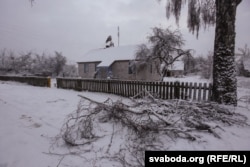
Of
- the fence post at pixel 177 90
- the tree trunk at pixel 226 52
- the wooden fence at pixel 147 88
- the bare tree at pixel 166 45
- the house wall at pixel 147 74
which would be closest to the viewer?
the tree trunk at pixel 226 52

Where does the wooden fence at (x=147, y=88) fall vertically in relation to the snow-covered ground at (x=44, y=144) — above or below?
above

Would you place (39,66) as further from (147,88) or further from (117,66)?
(147,88)

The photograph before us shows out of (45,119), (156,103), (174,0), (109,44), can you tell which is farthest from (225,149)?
(109,44)

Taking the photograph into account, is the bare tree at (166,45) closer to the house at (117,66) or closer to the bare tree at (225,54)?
the house at (117,66)

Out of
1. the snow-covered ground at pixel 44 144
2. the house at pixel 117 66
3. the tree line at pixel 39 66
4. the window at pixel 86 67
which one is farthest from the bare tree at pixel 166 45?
the tree line at pixel 39 66

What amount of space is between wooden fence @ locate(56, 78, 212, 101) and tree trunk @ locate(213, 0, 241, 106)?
831mm

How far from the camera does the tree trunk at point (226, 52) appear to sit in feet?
17.6

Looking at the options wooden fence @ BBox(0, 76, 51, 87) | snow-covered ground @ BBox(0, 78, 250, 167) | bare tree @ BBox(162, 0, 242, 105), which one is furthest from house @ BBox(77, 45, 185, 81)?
snow-covered ground @ BBox(0, 78, 250, 167)

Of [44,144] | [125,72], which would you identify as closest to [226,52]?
[44,144]

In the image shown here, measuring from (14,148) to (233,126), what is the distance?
4.90 metres

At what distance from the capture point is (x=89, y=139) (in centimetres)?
339

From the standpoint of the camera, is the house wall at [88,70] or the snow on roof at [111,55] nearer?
the snow on roof at [111,55]

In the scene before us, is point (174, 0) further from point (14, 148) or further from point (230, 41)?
point (14, 148)

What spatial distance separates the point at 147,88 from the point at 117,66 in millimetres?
15495
